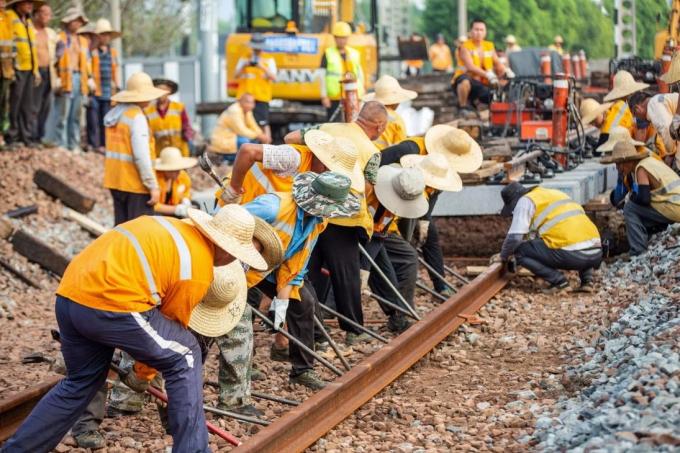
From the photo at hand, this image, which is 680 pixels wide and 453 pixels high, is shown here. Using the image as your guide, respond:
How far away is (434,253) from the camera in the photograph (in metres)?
11.0

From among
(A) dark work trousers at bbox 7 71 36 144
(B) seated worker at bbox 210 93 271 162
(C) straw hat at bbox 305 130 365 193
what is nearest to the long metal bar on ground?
(C) straw hat at bbox 305 130 365 193

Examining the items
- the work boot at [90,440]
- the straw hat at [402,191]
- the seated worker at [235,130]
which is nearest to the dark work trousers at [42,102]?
the seated worker at [235,130]

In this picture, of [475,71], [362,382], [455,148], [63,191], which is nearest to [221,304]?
[362,382]

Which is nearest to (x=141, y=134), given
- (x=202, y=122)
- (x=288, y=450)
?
(x=288, y=450)

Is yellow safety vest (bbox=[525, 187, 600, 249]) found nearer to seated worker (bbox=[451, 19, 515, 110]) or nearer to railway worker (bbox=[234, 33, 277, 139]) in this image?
seated worker (bbox=[451, 19, 515, 110])

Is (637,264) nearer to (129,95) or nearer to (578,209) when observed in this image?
(578,209)

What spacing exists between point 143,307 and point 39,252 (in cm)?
709

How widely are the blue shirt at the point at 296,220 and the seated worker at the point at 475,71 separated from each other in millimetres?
11156

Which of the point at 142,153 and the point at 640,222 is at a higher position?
the point at 142,153

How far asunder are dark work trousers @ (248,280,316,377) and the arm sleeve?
13.1 feet

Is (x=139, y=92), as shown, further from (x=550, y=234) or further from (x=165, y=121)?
(x=550, y=234)

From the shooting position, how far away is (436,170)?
31.3 feet

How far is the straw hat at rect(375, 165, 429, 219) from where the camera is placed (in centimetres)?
880

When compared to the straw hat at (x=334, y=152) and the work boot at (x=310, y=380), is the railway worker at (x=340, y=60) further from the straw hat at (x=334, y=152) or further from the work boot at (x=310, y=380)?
the work boot at (x=310, y=380)
